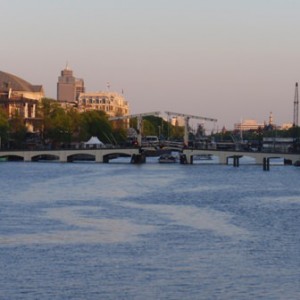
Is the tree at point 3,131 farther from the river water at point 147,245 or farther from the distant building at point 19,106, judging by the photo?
the river water at point 147,245

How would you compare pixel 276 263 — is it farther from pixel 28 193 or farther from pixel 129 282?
pixel 28 193

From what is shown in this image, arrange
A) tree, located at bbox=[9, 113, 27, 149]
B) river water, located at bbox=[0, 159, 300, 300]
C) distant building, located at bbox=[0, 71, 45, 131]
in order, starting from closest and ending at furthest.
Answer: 1. river water, located at bbox=[0, 159, 300, 300]
2. tree, located at bbox=[9, 113, 27, 149]
3. distant building, located at bbox=[0, 71, 45, 131]

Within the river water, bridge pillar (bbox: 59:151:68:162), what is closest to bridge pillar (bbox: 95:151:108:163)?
bridge pillar (bbox: 59:151:68:162)

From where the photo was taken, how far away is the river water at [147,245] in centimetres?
2964

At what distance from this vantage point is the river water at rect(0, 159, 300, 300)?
29.6 meters

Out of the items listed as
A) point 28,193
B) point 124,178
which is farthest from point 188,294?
point 124,178

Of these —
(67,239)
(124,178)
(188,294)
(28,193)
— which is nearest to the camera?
(188,294)

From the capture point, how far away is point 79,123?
167000 millimetres

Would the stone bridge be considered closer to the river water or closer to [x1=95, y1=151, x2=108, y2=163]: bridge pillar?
[x1=95, y1=151, x2=108, y2=163]: bridge pillar

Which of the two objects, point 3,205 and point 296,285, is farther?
point 3,205

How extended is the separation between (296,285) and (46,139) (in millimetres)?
129369

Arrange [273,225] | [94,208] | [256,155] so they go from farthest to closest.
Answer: [256,155] → [94,208] → [273,225]

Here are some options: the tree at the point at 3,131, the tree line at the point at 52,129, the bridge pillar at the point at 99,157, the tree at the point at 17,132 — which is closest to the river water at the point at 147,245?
the bridge pillar at the point at 99,157

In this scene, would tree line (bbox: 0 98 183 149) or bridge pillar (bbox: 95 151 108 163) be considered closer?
bridge pillar (bbox: 95 151 108 163)
